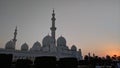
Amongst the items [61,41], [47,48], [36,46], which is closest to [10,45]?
[36,46]

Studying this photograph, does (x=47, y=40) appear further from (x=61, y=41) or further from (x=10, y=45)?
(x=10, y=45)

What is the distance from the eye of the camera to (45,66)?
4.81 meters

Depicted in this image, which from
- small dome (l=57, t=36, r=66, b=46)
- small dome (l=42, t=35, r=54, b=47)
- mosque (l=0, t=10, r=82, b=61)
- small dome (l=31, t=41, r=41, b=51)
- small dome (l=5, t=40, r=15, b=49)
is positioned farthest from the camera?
small dome (l=57, t=36, r=66, b=46)

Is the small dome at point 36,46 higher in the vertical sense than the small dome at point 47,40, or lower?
lower

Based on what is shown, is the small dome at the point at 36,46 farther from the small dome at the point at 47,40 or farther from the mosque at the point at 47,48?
the small dome at the point at 47,40

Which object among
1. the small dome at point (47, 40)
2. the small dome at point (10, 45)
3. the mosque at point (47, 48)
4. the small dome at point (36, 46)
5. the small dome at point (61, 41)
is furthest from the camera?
the small dome at point (61, 41)

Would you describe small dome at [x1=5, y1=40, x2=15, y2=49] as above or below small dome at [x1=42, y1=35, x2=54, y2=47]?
below

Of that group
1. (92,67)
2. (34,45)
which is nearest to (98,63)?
(92,67)

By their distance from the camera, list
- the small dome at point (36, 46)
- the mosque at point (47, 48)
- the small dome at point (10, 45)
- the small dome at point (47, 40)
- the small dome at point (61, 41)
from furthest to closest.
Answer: the small dome at point (61, 41)
the small dome at point (36, 46)
the small dome at point (47, 40)
the small dome at point (10, 45)
the mosque at point (47, 48)

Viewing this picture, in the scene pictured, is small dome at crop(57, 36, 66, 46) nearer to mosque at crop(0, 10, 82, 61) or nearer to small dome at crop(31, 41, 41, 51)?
mosque at crop(0, 10, 82, 61)

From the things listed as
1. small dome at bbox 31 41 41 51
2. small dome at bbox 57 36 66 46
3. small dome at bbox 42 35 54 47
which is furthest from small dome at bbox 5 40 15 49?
small dome at bbox 57 36 66 46

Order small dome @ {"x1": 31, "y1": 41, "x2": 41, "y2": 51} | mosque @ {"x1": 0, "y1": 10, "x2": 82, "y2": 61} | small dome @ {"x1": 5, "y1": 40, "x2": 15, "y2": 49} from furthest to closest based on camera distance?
small dome @ {"x1": 31, "y1": 41, "x2": 41, "y2": 51} < small dome @ {"x1": 5, "y1": 40, "x2": 15, "y2": 49} < mosque @ {"x1": 0, "y1": 10, "x2": 82, "y2": 61}

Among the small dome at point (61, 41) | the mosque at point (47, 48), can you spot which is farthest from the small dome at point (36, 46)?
the small dome at point (61, 41)

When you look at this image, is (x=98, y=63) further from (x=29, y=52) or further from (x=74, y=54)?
(x=74, y=54)
